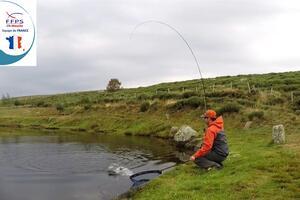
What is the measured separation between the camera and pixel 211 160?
1448 centimetres

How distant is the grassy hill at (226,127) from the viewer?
12.4 metres

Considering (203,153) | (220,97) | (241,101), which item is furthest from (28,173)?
(220,97)

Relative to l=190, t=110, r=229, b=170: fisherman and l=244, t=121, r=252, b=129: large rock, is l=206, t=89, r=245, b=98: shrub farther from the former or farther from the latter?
l=190, t=110, r=229, b=170: fisherman

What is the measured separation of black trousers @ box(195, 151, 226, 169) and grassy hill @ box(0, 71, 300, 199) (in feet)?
1.10

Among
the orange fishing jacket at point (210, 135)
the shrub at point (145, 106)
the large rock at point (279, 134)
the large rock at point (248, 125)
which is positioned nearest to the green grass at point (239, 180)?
the orange fishing jacket at point (210, 135)

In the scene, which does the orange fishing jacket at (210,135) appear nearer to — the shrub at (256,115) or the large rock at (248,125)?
the large rock at (248,125)

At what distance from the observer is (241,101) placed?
3562cm

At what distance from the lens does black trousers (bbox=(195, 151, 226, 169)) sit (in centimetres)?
1430

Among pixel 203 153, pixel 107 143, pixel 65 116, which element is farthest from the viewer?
pixel 65 116

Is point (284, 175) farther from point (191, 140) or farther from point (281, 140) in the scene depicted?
point (191, 140)

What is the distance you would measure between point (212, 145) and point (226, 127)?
55.4ft

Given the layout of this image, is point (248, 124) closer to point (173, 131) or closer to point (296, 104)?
point (296, 104)

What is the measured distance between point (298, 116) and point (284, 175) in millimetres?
16465

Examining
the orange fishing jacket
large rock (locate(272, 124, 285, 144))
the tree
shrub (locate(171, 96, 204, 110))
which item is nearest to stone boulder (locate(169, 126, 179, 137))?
shrub (locate(171, 96, 204, 110))
